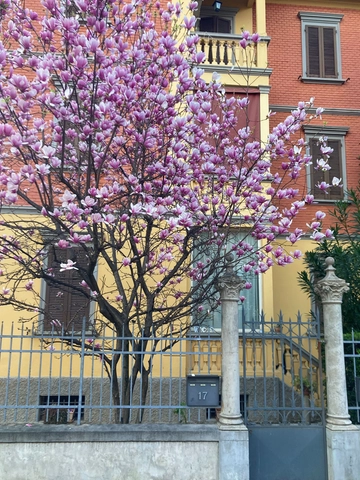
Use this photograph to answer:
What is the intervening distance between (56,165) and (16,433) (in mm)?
3248

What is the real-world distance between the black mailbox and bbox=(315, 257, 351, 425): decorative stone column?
5.00ft

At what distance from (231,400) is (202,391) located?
15.1 inches

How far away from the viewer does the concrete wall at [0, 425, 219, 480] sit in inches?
224

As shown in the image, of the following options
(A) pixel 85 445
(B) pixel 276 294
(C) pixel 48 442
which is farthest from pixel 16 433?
(B) pixel 276 294

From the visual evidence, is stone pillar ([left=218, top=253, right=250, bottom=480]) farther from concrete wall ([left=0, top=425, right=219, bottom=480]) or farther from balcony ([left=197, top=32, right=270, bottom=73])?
balcony ([left=197, top=32, right=270, bottom=73])

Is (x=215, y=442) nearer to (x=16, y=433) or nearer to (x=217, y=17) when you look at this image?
(x=16, y=433)

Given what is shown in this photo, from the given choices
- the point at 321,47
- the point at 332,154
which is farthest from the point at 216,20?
the point at 332,154

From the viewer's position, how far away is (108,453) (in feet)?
18.9

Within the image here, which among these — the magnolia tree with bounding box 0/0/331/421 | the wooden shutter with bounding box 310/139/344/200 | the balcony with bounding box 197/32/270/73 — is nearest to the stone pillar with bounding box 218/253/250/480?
the magnolia tree with bounding box 0/0/331/421

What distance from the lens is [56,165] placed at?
5461 mm

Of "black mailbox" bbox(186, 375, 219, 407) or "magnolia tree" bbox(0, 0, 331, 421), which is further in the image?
"black mailbox" bbox(186, 375, 219, 407)

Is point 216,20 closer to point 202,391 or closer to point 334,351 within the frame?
point 334,351

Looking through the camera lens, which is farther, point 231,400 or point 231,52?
point 231,52

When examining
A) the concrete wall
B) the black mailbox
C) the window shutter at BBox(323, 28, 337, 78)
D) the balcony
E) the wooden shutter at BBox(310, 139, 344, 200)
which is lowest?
the concrete wall
